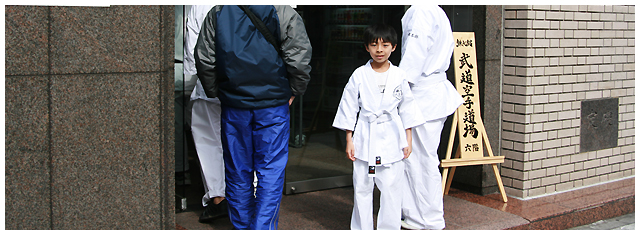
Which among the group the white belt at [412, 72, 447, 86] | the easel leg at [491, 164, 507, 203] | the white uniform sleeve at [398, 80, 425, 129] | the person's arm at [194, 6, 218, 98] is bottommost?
the easel leg at [491, 164, 507, 203]

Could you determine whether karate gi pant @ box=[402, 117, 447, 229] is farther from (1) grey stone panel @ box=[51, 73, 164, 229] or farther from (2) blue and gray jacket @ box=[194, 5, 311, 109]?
(1) grey stone panel @ box=[51, 73, 164, 229]

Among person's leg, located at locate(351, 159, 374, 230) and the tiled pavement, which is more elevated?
person's leg, located at locate(351, 159, 374, 230)

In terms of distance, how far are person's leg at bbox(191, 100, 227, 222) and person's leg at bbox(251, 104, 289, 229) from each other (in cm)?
76

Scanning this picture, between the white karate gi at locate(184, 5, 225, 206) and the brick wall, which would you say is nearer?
the white karate gi at locate(184, 5, 225, 206)

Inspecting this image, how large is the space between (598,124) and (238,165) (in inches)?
163

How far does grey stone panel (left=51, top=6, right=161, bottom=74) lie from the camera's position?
3.59 meters

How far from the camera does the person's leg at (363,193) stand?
4434mm

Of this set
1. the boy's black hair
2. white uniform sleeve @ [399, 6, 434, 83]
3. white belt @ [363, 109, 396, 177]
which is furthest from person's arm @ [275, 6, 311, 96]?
white uniform sleeve @ [399, 6, 434, 83]

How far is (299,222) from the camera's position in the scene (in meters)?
5.11

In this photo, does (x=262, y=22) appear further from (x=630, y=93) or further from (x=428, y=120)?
(x=630, y=93)

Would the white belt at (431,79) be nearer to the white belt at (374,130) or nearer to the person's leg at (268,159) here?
the white belt at (374,130)

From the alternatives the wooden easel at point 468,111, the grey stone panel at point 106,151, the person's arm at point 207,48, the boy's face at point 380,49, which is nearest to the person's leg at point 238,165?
the person's arm at point 207,48

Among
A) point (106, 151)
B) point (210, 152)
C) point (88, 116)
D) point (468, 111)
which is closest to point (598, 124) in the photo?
point (468, 111)

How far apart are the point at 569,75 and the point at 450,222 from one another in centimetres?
219
